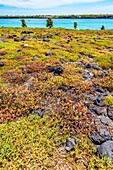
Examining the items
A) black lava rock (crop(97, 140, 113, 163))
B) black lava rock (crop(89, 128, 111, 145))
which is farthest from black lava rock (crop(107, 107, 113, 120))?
black lava rock (crop(97, 140, 113, 163))

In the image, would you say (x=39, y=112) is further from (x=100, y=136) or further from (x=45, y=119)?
(x=100, y=136)

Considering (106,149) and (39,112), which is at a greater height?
(39,112)

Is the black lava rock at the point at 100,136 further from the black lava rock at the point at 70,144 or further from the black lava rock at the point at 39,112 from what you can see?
the black lava rock at the point at 39,112

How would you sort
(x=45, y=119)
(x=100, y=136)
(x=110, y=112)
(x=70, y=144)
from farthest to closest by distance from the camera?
(x=110, y=112)
(x=45, y=119)
(x=100, y=136)
(x=70, y=144)

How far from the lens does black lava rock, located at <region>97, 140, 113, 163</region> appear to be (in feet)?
26.3

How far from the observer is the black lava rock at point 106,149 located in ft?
26.3

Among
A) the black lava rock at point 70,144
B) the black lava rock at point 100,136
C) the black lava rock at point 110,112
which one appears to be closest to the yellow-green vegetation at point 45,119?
the black lava rock at point 70,144

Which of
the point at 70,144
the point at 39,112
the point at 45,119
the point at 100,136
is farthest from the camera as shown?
the point at 39,112

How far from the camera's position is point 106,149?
323 inches

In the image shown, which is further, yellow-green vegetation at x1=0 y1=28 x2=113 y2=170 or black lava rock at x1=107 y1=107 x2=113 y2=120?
black lava rock at x1=107 y1=107 x2=113 y2=120

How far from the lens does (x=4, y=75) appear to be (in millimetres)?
15789

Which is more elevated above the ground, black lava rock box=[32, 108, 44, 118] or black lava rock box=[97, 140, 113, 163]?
black lava rock box=[32, 108, 44, 118]

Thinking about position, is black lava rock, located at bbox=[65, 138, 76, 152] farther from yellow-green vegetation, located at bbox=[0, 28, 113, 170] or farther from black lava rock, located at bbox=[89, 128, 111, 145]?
black lava rock, located at bbox=[89, 128, 111, 145]

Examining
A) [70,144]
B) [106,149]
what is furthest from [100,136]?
[70,144]
